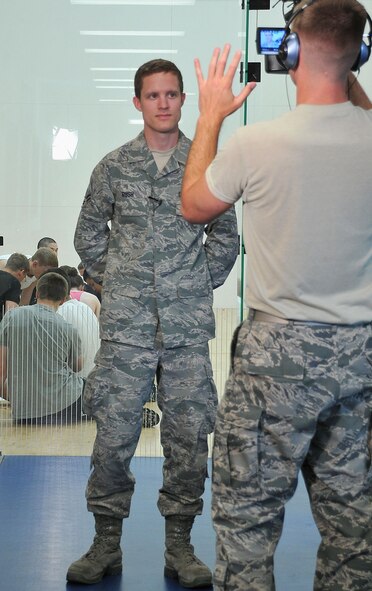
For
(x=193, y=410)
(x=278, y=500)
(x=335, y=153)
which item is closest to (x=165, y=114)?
(x=193, y=410)

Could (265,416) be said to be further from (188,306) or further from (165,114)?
(165,114)

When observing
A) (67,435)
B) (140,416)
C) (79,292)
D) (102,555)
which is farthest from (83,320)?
(102,555)

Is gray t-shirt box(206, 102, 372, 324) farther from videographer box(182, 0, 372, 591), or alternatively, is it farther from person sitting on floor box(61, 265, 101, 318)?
person sitting on floor box(61, 265, 101, 318)

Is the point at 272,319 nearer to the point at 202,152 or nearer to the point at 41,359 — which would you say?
the point at 202,152

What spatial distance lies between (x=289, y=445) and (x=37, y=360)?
2986 mm

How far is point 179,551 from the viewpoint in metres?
3.44

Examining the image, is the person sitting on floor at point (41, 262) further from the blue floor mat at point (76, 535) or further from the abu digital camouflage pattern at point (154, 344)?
the abu digital camouflage pattern at point (154, 344)

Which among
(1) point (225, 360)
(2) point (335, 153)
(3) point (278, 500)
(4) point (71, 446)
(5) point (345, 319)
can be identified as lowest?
(4) point (71, 446)

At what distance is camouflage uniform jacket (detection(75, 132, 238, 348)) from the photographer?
340 cm

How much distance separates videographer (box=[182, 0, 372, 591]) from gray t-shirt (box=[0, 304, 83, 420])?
9.32 ft

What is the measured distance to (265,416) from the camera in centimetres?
226

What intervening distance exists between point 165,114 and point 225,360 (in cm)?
192

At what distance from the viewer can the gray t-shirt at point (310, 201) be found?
2215mm

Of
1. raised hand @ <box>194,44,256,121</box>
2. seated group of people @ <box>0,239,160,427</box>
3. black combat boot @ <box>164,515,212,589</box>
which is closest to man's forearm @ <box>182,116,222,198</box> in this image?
raised hand @ <box>194,44,256,121</box>
